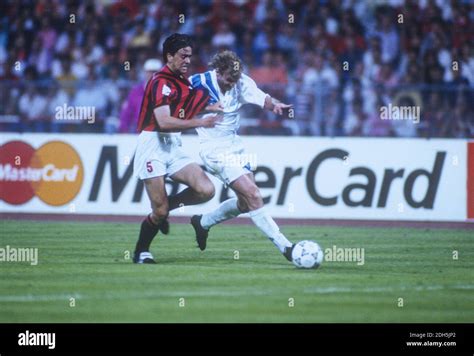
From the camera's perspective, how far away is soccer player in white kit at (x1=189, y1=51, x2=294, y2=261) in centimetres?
1236

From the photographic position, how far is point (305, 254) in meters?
12.0

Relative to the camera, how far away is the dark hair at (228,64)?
1259 centimetres

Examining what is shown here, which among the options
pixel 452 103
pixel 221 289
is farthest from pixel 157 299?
pixel 452 103

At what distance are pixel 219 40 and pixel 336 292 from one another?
39.9ft

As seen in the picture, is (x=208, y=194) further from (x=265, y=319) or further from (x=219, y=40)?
(x=219, y=40)

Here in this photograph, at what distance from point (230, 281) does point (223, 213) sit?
2180mm

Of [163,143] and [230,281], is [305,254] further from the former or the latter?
[163,143]

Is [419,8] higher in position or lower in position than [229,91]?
higher

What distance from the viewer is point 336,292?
34.8 ft

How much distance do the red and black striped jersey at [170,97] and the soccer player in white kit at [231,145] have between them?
18cm

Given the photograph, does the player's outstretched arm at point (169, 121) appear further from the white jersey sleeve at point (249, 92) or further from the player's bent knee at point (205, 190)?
the white jersey sleeve at point (249, 92)

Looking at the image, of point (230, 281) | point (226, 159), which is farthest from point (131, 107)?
point (230, 281)
